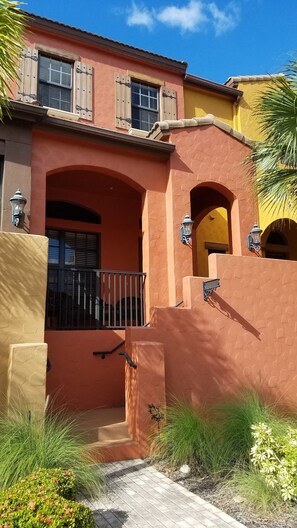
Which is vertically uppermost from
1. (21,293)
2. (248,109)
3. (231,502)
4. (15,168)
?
(248,109)

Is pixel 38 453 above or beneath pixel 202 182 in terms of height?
beneath

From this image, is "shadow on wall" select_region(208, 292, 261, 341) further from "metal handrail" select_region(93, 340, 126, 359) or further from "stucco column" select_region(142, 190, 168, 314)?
"metal handrail" select_region(93, 340, 126, 359)

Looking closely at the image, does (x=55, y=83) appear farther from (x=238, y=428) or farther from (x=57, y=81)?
(x=238, y=428)

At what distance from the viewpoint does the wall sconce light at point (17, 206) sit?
6.90 meters

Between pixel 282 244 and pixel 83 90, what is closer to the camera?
pixel 83 90

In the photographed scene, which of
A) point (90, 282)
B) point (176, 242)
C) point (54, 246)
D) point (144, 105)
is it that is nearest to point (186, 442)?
point (90, 282)

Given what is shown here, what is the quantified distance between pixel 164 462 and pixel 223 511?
134cm

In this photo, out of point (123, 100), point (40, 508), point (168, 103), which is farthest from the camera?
point (168, 103)

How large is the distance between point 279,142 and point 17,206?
4779mm

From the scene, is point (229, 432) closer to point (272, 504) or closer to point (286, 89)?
point (272, 504)

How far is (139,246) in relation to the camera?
11.3 metres

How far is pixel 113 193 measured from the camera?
10.9 metres

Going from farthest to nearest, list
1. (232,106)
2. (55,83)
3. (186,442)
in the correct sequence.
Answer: (232,106)
(55,83)
(186,442)

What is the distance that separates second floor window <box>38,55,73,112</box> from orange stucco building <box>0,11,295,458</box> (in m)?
0.03
